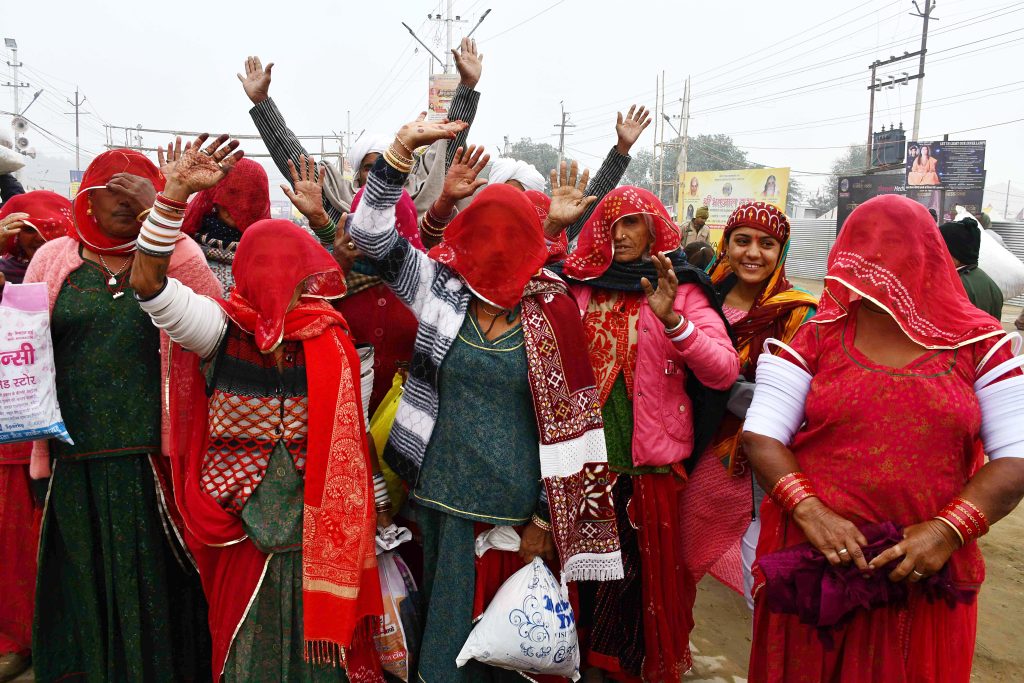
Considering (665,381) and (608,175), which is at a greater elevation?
(608,175)

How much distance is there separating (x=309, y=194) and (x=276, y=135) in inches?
30.7

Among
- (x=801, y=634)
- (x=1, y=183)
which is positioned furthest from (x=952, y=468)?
(x=1, y=183)

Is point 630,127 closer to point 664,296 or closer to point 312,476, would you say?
point 664,296

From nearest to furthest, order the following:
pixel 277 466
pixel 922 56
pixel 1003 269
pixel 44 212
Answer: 1. pixel 277 466
2. pixel 44 212
3. pixel 1003 269
4. pixel 922 56

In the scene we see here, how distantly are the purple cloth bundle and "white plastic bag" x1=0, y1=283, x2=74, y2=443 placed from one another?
2384 mm

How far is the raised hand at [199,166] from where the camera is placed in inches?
90.7

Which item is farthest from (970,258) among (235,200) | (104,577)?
(104,577)

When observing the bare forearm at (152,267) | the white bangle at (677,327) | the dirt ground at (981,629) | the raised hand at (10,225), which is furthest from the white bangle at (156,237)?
the dirt ground at (981,629)

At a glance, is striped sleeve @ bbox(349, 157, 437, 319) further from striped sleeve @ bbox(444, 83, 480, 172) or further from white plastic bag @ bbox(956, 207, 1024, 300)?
white plastic bag @ bbox(956, 207, 1024, 300)

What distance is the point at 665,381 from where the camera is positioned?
3107mm

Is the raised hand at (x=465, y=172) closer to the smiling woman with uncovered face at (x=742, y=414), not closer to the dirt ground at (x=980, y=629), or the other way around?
the smiling woman with uncovered face at (x=742, y=414)

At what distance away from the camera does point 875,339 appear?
7.14 feet

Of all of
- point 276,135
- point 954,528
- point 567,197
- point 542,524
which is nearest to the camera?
point 954,528

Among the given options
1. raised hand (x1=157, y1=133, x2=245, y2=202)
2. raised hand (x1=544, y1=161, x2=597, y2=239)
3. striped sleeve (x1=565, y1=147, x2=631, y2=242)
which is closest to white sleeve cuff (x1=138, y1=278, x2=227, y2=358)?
raised hand (x1=157, y1=133, x2=245, y2=202)
